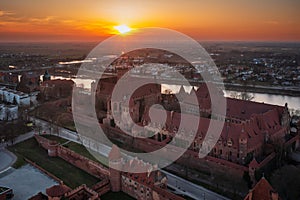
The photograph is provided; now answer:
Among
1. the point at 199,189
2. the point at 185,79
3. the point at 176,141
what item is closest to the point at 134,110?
the point at 176,141

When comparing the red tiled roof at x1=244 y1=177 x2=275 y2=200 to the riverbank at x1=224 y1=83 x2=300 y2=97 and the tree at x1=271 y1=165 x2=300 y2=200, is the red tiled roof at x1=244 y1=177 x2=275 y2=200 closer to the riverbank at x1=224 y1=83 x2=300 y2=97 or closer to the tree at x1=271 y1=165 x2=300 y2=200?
the tree at x1=271 y1=165 x2=300 y2=200

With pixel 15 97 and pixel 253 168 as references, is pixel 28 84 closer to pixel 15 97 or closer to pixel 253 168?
pixel 15 97

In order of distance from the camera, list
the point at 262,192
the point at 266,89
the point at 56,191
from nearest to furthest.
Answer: the point at 262,192
the point at 56,191
the point at 266,89

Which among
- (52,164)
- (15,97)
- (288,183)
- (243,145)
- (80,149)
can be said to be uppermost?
(243,145)

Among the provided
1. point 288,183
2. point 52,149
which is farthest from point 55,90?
point 288,183

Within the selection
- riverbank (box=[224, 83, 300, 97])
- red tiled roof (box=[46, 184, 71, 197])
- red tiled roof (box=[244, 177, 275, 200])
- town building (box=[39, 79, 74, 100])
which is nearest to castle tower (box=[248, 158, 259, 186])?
red tiled roof (box=[244, 177, 275, 200])

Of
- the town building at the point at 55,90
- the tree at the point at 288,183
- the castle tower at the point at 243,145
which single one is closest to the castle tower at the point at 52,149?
the castle tower at the point at 243,145

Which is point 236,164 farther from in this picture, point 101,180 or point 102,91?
point 102,91

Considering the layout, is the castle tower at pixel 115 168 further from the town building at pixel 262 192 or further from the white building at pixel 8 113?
the white building at pixel 8 113
